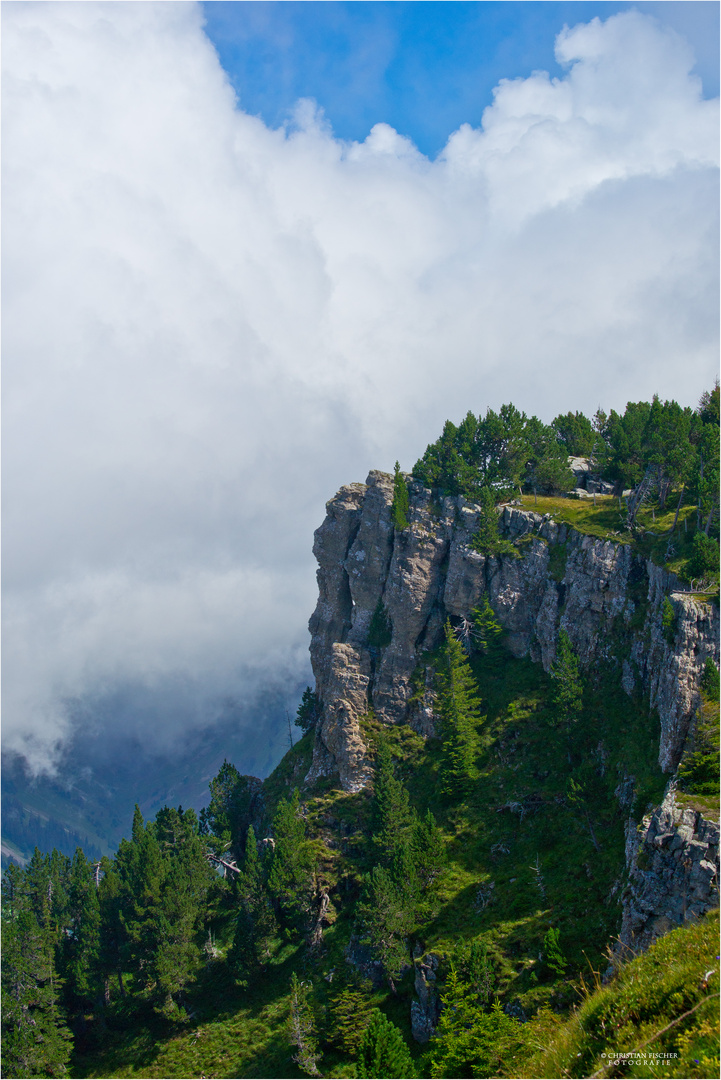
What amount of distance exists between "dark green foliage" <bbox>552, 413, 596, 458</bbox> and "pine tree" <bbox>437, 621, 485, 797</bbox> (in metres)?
44.0

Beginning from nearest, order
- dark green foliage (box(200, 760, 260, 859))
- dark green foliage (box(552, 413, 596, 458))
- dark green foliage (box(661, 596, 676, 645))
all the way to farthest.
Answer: dark green foliage (box(661, 596, 676, 645)) → dark green foliage (box(200, 760, 260, 859)) → dark green foliage (box(552, 413, 596, 458))

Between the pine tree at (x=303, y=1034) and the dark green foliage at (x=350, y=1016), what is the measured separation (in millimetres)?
2331

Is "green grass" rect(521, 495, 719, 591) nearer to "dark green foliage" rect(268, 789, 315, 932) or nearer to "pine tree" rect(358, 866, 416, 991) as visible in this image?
"pine tree" rect(358, 866, 416, 991)

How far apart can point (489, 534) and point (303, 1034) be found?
72.2m

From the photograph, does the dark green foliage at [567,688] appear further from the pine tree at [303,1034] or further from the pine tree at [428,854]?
the pine tree at [303,1034]

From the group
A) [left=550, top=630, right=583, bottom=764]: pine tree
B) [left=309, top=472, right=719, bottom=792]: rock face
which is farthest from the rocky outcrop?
[left=309, top=472, right=719, bottom=792]: rock face

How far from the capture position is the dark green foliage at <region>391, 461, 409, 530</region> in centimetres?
11619

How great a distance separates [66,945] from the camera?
307 ft

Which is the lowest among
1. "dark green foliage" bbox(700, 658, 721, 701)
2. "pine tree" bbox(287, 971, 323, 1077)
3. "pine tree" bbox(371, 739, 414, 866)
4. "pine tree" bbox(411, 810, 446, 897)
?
"pine tree" bbox(287, 971, 323, 1077)

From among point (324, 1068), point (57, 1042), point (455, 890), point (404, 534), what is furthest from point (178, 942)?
point (404, 534)

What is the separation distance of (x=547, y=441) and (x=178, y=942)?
9807 centimetres

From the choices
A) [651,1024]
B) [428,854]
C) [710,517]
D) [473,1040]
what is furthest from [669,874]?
[710,517]

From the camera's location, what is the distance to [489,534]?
106438 mm

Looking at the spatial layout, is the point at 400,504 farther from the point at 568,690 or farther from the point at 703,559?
the point at 703,559
